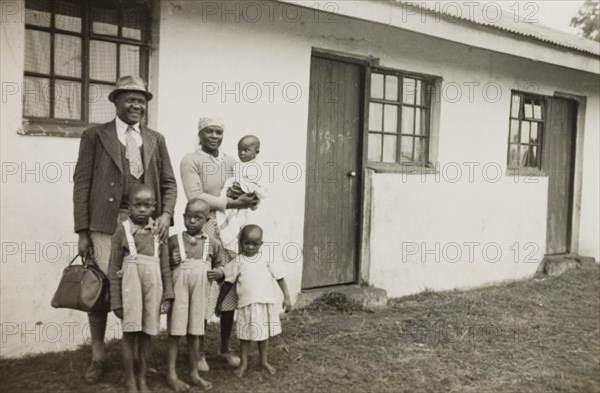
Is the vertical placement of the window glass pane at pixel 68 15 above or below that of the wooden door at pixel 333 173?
above

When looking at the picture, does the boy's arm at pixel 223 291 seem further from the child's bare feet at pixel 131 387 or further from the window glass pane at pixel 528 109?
the window glass pane at pixel 528 109

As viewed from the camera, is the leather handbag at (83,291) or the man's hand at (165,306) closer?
the leather handbag at (83,291)

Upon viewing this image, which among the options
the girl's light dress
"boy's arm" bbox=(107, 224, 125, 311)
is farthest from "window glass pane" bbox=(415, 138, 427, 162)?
"boy's arm" bbox=(107, 224, 125, 311)

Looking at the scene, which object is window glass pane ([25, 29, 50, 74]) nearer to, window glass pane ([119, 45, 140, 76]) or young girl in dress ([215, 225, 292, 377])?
window glass pane ([119, 45, 140, 76])

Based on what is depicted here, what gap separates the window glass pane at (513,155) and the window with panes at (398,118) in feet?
5.81

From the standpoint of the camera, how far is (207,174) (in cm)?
420

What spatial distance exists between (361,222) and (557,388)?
2838mm

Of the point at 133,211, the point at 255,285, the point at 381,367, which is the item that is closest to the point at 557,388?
the point at 381,367

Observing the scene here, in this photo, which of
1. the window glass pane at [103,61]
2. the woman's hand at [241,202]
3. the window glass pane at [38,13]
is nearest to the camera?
the woman's hand at [241,202]

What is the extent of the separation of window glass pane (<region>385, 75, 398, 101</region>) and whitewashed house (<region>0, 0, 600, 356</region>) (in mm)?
29

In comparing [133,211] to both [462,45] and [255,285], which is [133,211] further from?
[462,45]

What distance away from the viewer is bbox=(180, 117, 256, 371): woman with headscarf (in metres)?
4.12

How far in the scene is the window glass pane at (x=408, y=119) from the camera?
23.5 feet

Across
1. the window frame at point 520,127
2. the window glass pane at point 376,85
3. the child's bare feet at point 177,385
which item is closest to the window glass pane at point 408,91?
the window glass pane at point 376,85
